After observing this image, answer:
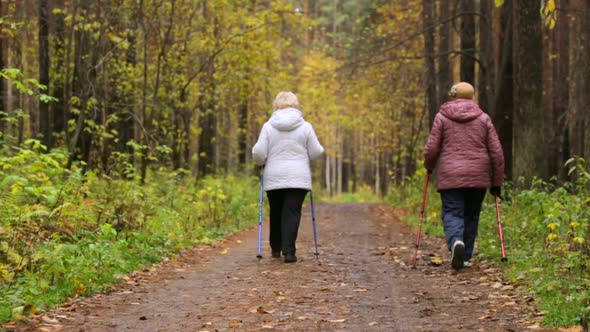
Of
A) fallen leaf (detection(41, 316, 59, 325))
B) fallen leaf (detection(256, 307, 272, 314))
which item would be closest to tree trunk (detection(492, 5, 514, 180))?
fallen leaf (detection(256, 307, 272, 314))

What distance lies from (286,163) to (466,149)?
2352mm

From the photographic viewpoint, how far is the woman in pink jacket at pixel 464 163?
28.9 feet

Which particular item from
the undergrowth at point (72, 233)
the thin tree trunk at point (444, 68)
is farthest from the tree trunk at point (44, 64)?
the thin tree trunk at point (444, 68)

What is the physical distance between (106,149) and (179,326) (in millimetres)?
11153

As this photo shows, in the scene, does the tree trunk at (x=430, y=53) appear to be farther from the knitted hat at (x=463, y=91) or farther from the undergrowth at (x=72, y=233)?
the knitted hat at (x=463, y=91)

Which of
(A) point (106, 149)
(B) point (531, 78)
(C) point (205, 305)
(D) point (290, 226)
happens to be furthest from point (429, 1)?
(C) point (205, 305)

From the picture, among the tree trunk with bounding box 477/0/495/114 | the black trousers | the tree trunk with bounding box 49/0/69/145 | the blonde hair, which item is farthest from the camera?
the tree trunk with bounding box 49/0/69/145

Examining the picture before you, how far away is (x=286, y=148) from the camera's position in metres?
9.73

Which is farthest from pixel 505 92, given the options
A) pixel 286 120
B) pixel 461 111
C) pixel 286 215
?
pixel 286 215

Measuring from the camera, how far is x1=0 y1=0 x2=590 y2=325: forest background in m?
7.52

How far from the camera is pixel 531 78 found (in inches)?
489

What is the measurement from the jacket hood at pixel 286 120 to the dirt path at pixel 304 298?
1825 millimetres

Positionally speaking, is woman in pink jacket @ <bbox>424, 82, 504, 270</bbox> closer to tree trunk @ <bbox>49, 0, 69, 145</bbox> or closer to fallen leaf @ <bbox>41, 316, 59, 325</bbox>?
fallen leaf @ <bbox>41, 316, 59, 325</bbox>

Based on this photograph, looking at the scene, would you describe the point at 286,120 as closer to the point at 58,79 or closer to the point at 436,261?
the point at 436,261
